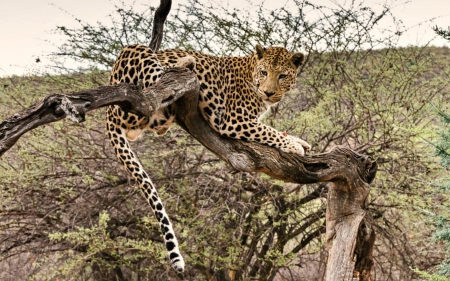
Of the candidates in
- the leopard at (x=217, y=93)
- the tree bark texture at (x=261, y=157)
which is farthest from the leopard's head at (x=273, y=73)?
the tree bark texture at (x=261, y=157)

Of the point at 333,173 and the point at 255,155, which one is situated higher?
the point at 333,173

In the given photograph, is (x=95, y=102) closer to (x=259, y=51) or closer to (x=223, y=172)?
(x=259, y=51)

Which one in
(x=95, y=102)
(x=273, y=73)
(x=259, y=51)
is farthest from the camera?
(x=259, y=51)

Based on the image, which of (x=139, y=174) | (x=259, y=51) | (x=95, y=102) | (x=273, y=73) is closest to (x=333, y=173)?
(x=273, y=73)

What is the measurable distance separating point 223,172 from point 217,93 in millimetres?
3678

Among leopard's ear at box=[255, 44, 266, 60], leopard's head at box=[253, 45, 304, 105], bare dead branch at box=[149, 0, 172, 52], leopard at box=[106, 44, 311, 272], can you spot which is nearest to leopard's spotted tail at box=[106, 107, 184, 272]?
leopard at box=[106, 44, 311, 272]

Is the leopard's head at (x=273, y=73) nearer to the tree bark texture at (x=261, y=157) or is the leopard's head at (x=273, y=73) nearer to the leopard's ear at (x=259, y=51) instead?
the leopard's ear at (x=259, y=51)

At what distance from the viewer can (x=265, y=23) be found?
26.5ft

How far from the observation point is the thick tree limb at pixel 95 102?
8.91 ft

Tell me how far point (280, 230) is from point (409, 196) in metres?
1.72

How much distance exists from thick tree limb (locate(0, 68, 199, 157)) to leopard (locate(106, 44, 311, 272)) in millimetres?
208

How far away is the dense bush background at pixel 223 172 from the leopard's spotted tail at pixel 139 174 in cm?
348

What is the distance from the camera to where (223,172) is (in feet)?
26.6

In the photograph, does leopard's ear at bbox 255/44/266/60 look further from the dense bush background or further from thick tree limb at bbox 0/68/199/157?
the dense bush background
